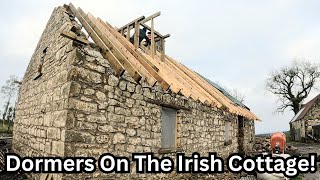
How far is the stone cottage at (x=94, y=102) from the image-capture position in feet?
15.9

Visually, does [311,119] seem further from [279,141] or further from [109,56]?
[109,56]

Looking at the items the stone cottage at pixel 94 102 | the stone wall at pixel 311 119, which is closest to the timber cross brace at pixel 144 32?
the stone cottage at pixel 94 102

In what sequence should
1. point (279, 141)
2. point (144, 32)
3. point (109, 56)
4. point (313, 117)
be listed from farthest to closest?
point (313, 117), point (144, 32), point (279, 141), point (109, 56)

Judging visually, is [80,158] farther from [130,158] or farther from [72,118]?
[130,158]

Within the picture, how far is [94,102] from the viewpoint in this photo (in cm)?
504

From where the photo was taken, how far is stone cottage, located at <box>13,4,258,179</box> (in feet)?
15.9

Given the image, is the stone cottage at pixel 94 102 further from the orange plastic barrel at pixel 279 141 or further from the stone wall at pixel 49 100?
the orange plastic barrel at pixel 279 141

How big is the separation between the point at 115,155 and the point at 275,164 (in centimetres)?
531

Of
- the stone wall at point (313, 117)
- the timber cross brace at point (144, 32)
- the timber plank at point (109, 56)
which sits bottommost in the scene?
the stone wall at point (313, 117)

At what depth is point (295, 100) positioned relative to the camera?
126 feet

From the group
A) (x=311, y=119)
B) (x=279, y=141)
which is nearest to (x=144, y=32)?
(x=279, y=141)

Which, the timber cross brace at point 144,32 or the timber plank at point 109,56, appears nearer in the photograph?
the timber plank at point 109,56

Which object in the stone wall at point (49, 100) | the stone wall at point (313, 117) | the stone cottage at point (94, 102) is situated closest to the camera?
the stone cottage at point (94, 102)

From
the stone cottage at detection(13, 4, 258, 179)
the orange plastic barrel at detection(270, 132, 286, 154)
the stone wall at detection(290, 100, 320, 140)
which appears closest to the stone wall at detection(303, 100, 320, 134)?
the stone wall at detection(290, 100, 320, 140)
